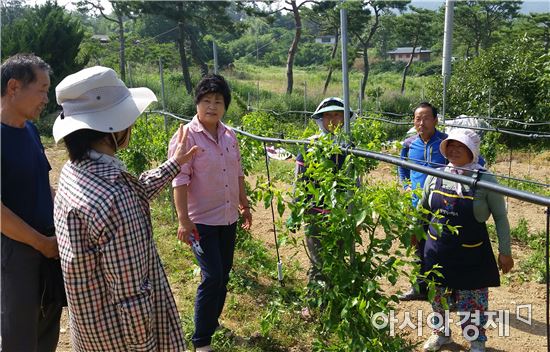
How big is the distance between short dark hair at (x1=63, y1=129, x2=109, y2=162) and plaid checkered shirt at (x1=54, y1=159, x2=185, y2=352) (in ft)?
0.10

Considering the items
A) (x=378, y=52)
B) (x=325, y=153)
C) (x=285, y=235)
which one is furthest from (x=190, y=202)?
(x=378, y=52)

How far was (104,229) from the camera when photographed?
1602 millimetres

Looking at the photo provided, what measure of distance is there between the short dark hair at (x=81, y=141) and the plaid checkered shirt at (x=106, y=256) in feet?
0.10

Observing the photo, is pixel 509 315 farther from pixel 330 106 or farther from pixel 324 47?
pixel 324 47

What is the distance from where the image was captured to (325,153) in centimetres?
236

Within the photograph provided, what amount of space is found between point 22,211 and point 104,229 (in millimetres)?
600

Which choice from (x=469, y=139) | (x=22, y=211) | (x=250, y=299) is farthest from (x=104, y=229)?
(x=250, y=299)

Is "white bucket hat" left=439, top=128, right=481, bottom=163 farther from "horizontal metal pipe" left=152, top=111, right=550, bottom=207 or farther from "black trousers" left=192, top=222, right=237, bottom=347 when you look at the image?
"black trousers" left=192, top=222, right=237, bottom=347

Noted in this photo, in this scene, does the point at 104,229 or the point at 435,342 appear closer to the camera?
the point at 104,229

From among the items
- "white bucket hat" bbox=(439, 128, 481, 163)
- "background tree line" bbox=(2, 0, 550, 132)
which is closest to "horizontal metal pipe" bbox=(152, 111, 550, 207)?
"white bucket hat" bbox=(439, 128, 481, 163)

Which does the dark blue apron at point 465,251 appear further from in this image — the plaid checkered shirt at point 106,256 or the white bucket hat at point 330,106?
the plaid checkered shirt at point 106,256

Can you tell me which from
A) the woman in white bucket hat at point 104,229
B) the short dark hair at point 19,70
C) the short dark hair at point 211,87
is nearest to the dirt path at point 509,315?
the short dark hair at point 211,87

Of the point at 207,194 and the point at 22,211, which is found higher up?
the point at 22,211

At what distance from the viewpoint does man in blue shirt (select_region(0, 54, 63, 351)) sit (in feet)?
6.50
